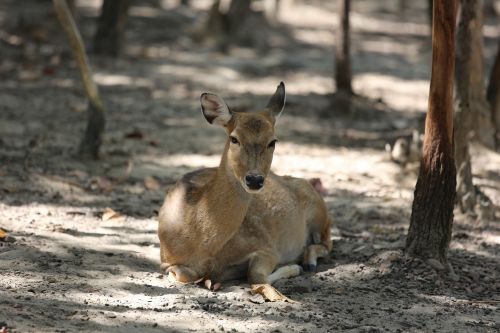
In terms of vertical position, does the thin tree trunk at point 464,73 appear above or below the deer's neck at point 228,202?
above

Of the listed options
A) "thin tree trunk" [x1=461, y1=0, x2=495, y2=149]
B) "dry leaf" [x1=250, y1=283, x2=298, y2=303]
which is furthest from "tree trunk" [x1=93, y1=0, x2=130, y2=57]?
"dry leaf" [x1=250, y1=283, x2=298, y2=303]

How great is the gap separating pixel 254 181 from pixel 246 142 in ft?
1.10

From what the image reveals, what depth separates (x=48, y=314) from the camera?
5.64 m

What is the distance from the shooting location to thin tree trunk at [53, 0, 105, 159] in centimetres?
975

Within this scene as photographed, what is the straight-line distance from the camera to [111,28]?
15734 millimetres

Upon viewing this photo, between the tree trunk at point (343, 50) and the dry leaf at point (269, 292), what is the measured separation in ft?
22.4

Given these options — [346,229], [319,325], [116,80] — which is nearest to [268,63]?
[116,80]

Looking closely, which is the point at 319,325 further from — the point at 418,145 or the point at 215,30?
the point at 215,30

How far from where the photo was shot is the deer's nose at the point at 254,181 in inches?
253

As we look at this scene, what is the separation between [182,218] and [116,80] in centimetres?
812

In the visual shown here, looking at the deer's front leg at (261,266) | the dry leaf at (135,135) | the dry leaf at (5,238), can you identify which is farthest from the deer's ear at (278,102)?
the dry leaf at (135,135)

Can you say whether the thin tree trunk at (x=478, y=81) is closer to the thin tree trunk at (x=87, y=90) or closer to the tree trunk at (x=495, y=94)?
the tree trunk at (x=495, y=94)

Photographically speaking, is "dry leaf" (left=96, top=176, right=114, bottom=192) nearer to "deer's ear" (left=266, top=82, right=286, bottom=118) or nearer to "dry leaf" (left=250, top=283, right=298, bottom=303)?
"deer's ear" (left=266, top=82, right=286, bottom=118)

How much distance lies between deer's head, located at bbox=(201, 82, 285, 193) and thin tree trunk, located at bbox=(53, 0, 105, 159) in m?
3.43
